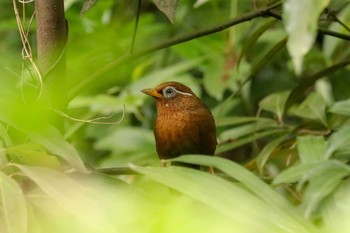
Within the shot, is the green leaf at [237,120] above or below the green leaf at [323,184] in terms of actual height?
below

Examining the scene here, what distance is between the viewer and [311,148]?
2.25 m

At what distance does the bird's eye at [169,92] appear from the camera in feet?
9.15

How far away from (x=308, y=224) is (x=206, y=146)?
1151 mm

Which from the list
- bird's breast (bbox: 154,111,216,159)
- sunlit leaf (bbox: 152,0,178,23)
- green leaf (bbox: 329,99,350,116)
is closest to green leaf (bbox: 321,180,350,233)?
sunlit leaf (bbox: 152,0,178,23)

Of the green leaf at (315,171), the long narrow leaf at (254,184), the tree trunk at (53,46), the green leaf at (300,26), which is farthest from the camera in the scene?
the tree trunk at (53,46)

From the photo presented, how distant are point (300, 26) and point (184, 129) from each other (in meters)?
1.41

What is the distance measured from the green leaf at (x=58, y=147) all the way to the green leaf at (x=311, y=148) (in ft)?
2.77

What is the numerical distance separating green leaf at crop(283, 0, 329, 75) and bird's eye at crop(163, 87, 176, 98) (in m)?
1.63

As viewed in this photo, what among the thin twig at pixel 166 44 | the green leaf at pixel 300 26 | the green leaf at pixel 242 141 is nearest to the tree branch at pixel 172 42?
the thin twig at pixel 166 44

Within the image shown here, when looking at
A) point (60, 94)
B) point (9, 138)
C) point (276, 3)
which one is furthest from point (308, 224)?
point (276, 3)

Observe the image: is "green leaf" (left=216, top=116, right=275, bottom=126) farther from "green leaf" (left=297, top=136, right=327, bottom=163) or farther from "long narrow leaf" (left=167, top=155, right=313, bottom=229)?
"long narrow leaf" (left=167, top=155, right=313, bottom=229)

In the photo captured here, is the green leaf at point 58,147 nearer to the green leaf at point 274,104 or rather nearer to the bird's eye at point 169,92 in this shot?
the bird's eye at point 169,92

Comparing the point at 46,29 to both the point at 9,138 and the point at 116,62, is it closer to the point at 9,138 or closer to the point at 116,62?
the point at 116,62

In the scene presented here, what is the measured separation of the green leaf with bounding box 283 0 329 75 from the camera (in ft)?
3.60
